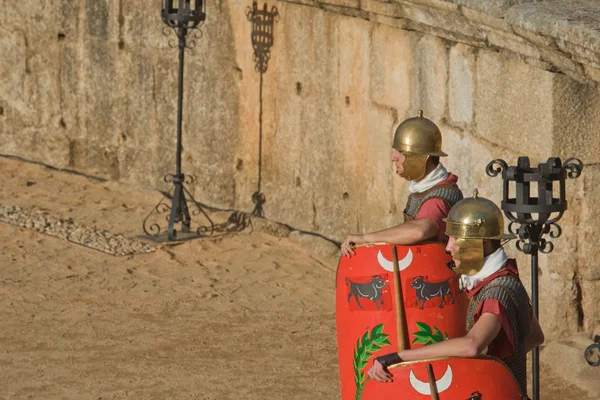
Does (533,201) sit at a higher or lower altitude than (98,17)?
lower

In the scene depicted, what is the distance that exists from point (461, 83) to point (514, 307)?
4.42 m

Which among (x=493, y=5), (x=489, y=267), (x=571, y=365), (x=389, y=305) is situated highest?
(x=493, y=5)

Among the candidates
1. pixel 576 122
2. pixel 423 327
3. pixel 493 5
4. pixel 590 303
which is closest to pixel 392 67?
pixel 493 5

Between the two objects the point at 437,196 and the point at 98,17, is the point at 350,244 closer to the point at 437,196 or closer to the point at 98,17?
the point at 437,196

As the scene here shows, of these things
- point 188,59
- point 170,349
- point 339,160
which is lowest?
point 170,349

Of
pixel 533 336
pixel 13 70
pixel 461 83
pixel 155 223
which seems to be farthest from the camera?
pixel 13 70

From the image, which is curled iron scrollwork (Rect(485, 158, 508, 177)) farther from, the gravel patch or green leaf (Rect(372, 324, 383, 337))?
the gravel patch

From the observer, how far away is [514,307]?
4.82 meters

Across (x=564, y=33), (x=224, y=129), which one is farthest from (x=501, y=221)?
(x=224, y=129)

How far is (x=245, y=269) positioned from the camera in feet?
33.0

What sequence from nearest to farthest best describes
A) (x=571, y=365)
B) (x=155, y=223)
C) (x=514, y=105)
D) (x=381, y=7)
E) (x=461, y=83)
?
(x=571, y=365)
(x=514, y=105)
(x=461, y=83)
(x=381, y=7)
(x=155, y=223)

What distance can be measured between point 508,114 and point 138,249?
3452 mm

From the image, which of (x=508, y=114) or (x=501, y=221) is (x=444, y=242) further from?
(x=508, y=114)

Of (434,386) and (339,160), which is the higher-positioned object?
(339,160)
